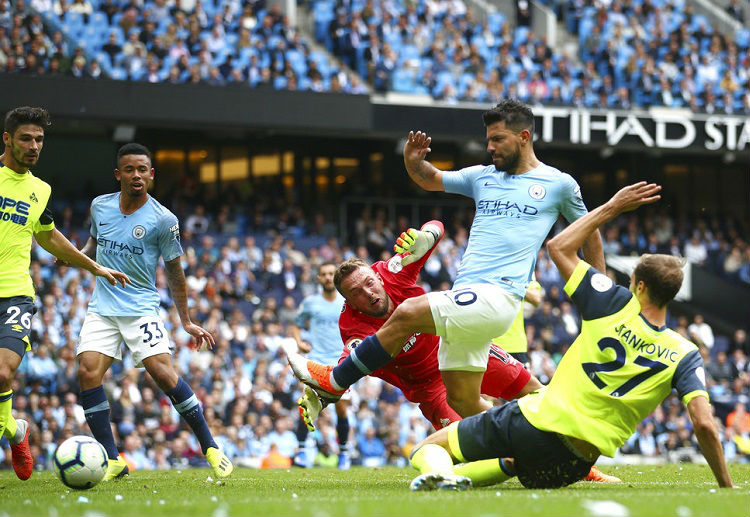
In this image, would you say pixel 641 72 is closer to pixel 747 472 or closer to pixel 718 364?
pixel 718 364

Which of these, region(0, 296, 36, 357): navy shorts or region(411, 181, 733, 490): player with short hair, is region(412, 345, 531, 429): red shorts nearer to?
region(411, 181, 733, 490): player with short hair

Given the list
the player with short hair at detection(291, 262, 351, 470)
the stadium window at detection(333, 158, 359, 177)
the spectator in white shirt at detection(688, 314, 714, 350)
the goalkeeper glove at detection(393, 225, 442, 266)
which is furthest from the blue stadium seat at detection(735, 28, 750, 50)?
the goalkeeper glove at detection(393, 225, 442, 266)

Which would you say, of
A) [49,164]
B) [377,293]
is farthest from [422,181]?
[49,164]

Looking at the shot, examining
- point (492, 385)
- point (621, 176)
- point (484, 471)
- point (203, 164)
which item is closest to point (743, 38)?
point (621, 176)

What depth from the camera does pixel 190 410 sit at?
27.8ft

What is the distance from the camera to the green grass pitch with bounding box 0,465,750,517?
500cm

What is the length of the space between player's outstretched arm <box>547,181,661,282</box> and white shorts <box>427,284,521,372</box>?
619 mm

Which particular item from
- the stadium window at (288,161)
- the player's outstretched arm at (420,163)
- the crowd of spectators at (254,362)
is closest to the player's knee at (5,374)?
the player's outstretched arm at (420,163)

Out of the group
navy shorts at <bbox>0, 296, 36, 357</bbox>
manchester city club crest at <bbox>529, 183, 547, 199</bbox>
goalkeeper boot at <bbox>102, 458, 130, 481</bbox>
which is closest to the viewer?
manchester city club crest at <bbox>529, 183, 547, 199</bbox>

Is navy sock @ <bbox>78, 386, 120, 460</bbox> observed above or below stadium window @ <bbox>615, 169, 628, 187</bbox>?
below

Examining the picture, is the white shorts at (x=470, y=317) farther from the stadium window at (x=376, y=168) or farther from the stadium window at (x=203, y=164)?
the stadium window at (x=376, y=168)

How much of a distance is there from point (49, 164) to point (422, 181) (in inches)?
670

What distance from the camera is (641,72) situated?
25.0m

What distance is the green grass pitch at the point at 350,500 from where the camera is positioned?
16.4 ft
